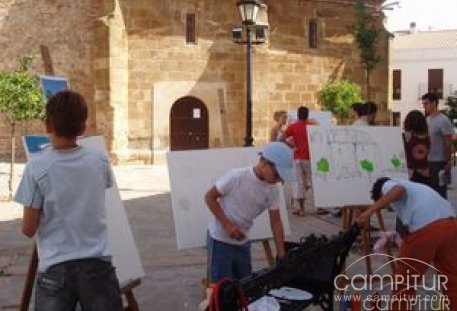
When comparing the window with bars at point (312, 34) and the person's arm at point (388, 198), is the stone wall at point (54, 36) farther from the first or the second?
the person's arm at point (388, 198)

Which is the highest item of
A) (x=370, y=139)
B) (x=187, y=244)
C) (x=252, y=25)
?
(x=252, y=25)

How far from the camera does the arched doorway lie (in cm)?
2148

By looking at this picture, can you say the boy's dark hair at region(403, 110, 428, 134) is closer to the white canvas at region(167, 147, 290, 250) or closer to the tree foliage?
the white canvas at region(167, 147, 290, 250)

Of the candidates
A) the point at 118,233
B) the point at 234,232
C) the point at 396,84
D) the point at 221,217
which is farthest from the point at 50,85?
the point at 396,84

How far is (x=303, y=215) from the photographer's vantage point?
9797 millimetres

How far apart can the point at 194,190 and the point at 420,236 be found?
1864 millimetres

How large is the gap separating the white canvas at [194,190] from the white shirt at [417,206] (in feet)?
4.85

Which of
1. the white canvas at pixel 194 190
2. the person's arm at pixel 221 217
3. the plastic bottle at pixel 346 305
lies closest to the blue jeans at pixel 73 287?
the person's arm at pixel 221 217

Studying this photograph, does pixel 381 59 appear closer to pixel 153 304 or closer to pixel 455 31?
pixel 153 304

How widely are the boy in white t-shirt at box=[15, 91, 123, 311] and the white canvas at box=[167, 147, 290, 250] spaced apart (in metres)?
2.18

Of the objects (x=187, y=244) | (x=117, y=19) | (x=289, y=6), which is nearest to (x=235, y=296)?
(x=187, y=244)

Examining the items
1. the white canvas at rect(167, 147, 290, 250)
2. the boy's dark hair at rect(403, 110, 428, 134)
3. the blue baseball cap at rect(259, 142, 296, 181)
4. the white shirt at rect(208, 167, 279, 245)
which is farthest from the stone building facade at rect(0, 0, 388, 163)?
the blue baseball cap at rect(259, 142, 296, 181)

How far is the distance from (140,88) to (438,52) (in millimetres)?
28526

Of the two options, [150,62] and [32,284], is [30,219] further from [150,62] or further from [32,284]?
[150,62]
